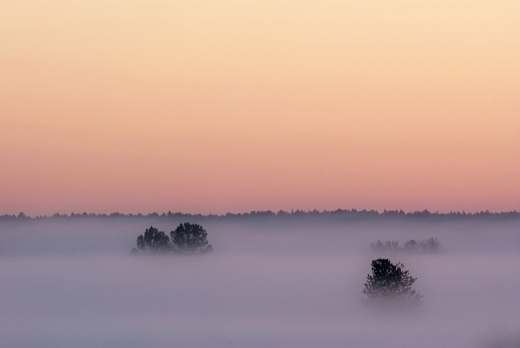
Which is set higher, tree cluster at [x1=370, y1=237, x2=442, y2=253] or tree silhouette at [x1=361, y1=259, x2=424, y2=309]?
tree cluster at [x1=370, y1=237, x2=442, y2=253]

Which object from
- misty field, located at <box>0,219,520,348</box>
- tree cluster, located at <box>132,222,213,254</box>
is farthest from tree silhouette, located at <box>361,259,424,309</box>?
tree cluster, located at <box>132,222,213,254</box>

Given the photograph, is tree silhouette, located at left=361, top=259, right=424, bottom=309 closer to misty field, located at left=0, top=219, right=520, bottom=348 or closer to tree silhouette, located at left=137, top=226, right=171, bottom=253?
misty field, located at left=0, top=219, right=520, bottom=348

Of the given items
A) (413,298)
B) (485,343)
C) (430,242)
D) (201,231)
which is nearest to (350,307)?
(413,298)

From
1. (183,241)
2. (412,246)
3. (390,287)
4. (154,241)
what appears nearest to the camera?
(390,287)

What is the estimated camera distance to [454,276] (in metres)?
78.7

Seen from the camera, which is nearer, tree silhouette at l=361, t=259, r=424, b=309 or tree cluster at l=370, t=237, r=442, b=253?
tree silhouette at l=361, t=259, r=424, b=309

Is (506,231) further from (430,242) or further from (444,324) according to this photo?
(444,324)

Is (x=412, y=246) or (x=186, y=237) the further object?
(x=412, y=246)

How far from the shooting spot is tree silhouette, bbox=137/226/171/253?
3438 inches

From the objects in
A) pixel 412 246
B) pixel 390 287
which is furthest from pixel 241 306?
pixel 412 246

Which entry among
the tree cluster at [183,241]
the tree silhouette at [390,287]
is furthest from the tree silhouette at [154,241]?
the tree silhouette at [390,287]

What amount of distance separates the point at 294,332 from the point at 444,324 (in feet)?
22.0

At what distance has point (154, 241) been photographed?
9019 cm

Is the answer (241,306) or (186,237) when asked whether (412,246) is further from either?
(241,306)
